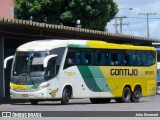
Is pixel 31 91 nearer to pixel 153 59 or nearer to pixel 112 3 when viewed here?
pixel 153 59

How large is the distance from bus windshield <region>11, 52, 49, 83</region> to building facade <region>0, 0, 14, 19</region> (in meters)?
15.7

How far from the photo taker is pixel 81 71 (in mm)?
26719

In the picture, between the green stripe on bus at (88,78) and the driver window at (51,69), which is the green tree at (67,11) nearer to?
the green stripe on bus at (88,78)

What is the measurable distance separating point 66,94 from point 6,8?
1767cm

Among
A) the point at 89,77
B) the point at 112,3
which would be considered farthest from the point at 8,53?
the point at 112,3

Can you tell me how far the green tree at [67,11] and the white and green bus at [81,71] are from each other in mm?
12339

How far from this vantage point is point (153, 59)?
103 feet

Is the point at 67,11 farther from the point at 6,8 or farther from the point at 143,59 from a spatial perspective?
the point at 143,59

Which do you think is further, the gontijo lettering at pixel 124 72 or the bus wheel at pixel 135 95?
the bus wheel at pixel 135 95

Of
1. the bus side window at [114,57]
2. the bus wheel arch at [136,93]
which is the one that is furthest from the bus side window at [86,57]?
the bus wheel arch at [136,93]

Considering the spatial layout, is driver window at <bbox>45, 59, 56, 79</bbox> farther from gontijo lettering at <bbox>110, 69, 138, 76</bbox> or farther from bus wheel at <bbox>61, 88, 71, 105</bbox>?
gontijo lettering at <bbox>110, 69, 138, 76</bbox>

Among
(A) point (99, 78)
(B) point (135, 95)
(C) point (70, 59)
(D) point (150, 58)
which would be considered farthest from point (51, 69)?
(D) point (150, 58)

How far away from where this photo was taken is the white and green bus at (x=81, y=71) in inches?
987

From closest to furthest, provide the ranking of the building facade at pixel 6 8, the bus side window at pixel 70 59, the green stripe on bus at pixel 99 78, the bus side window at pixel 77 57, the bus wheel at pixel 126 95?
the bus side window at pixel 70 59 → the bus side window at pixel 77 57 → the green stripe on bus at pixel 99 78 → the bus wheel at pixel 126 95 → the building facade at pixel 6 8
